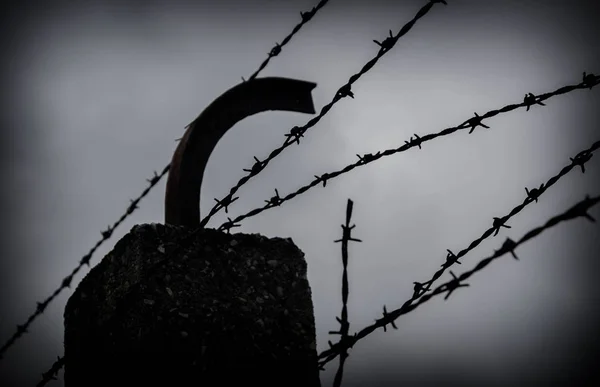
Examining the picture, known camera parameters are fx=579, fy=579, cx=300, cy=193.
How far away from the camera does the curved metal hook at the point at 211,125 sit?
232 cm

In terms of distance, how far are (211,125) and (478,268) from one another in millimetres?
1390

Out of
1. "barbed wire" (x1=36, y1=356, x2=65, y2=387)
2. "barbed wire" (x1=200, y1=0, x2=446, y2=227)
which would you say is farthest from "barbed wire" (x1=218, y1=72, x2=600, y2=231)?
"barbed wire" (x1=36, y1=356, x2=65, y2=387)

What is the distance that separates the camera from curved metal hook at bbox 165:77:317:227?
232 cm

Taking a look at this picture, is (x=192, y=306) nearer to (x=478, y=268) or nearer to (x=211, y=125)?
(x=211, y=125)

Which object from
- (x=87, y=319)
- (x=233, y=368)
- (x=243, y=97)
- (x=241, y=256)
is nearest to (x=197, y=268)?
(x=241, y=256)

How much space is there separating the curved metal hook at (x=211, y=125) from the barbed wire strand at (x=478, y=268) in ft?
2.95

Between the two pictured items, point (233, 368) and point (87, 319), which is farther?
point (87, 319)

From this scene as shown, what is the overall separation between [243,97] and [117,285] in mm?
928

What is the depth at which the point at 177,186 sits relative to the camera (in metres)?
2.33

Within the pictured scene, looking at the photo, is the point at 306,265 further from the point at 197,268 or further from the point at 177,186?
the point at 177,186

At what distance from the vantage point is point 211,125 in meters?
2.43

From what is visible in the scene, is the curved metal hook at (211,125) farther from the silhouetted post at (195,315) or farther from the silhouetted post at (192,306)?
the silhouetted post at (195,315)

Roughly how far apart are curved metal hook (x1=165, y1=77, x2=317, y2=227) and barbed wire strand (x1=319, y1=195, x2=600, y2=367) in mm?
900

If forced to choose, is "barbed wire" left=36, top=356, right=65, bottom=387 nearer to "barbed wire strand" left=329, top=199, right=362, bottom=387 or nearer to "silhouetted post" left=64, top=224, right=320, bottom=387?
"silhouetted post" left=64, top=224, right=320, bottom=387
